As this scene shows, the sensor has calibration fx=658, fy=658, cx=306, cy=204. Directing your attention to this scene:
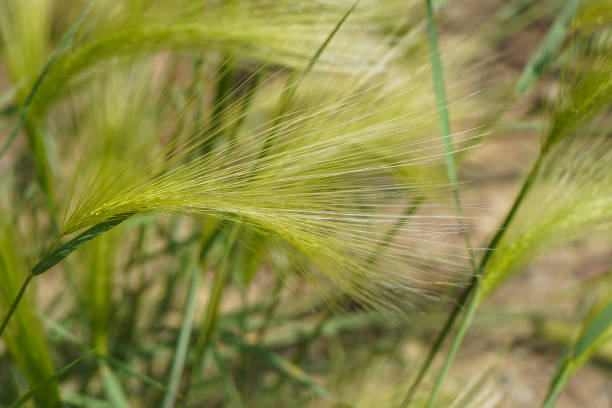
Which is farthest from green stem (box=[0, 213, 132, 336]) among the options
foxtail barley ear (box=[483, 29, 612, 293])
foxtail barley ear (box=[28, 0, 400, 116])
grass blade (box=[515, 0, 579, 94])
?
grass blade (box=[515, 0, 579, 94])

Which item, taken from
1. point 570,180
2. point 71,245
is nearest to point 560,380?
point 570,180

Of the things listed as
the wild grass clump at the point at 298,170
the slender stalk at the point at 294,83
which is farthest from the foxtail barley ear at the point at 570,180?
the slender stalk at the point at 294,83

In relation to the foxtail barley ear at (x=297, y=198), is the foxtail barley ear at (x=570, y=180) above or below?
above

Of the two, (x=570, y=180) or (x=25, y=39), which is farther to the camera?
(x=25, y=39)

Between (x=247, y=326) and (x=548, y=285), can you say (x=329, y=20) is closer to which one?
(x=247, y=326)

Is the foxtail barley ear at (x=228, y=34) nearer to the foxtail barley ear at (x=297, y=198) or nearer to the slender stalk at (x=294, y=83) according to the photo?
the slender stalk at (x=294, y=83)

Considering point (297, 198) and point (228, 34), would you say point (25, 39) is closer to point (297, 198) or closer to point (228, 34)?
point (228, 34)

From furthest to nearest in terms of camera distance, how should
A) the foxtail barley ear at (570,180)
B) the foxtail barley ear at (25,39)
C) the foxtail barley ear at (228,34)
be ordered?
the foxtail barley ear at (25,39)
the foxtail barley ear at (228,34)
the foxtail barley ear at (570,180)

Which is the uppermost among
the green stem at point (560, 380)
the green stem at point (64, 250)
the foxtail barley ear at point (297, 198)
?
the foxtail barley ear at point (297, 198)

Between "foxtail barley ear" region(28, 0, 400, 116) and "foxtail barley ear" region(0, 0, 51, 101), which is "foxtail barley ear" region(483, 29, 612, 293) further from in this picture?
"foxtail barley ear" region(0, 0, 51, 101)
